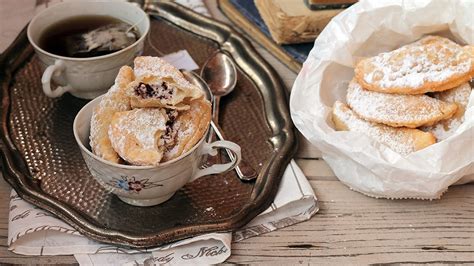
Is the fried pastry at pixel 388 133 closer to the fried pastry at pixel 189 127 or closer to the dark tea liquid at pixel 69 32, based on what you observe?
the fried pastry at pixel 189 127

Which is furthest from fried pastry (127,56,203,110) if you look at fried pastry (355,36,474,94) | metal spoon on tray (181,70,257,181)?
fried pastry (355,36,474,94)

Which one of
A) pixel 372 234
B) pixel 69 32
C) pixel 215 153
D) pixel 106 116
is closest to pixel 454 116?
pixel 372 234

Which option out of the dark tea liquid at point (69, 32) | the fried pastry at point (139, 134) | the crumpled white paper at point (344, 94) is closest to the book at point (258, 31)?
the crumpled white paper at point (344, 94)

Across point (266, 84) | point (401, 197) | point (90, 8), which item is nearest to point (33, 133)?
point (90, 8)

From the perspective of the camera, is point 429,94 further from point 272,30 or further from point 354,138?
point 272,30

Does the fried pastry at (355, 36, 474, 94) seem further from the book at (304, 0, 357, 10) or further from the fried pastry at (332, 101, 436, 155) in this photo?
the book at (304, 0, 357, 10)

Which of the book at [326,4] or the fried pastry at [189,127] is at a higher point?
the fried pastry at [189,127]

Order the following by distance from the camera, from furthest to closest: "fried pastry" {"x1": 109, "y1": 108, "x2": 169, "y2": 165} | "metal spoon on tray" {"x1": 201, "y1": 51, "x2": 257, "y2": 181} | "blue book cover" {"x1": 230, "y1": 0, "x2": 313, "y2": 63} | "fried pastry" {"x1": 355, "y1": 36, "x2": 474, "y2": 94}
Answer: "blue book cover" {"x1": 230, "y1": 0, "x2": 313, "y2": 63}, "metal spoon on tray" {"x1": 201, "y1": 51, "x2": 257, "y2": 181}, "fried pastry" {"x1": 355, "y1": 36, "x2": 474, "y2": 94}, "fried pastry" {"x1": 109, "y1": 108, "x2": 169, "y2": 165}

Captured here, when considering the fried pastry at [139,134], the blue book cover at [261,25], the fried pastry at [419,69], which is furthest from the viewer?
the blue book cover at [261,25]
